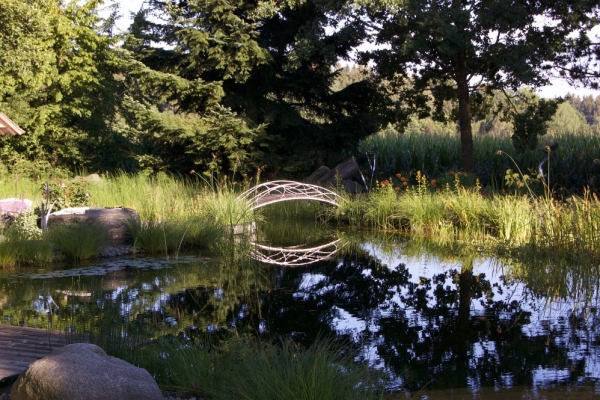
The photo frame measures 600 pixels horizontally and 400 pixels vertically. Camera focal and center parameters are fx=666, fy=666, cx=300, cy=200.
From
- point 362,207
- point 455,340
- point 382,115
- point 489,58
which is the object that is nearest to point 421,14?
point 489,58

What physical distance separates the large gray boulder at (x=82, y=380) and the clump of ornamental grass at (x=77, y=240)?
588 centimetres

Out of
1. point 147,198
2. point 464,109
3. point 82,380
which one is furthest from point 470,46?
point 82,380

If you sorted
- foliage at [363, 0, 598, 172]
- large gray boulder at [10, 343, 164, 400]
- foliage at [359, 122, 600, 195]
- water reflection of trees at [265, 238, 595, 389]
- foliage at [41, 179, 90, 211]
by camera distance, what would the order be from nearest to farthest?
large gray boulder at [10, 343, 164, 400] → water reflection of trees at [265, 238, 595, 389] → foliage at [41, 179, 90, 211] → foliage at [363, 0, 598, 172] → foliage at [359, 122, 600, 195]

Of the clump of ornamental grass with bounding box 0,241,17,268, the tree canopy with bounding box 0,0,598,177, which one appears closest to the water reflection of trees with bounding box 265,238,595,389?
the clump of ornamental grass with bounding box 0,241,17,268

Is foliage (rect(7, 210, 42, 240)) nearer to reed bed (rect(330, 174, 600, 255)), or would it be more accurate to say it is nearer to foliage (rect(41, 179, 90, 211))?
foliage (rect(41, 179, 90, 211))

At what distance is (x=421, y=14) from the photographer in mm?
15000

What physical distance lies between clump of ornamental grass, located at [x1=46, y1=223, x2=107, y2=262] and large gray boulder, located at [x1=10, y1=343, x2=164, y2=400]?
5.88 meters

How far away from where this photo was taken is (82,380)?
3.33 metres

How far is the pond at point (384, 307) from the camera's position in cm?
471

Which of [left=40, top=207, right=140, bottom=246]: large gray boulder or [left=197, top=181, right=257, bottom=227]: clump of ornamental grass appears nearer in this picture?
[left=40, top=207, right=140, bottom=246]: large gray boulder

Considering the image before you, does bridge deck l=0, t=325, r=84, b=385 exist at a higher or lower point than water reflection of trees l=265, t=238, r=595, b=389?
higher

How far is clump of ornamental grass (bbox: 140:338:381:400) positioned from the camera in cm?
346

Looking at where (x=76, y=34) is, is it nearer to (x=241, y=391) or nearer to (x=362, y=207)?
(x=362, y=207)

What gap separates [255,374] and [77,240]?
6325 mm
